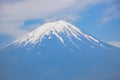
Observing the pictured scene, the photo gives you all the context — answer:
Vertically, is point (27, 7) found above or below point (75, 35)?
above

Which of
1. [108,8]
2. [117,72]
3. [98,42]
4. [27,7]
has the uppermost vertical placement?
[27,7]

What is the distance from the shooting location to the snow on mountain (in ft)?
Result: 9.67

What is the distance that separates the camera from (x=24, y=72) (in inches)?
115

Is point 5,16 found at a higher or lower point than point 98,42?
higher

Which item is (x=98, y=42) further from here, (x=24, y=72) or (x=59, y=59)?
(x=24, y=72)

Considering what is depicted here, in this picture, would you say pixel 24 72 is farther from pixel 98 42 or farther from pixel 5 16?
pixel 98 42

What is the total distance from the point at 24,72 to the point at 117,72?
0.95 meters

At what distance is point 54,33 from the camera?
298cm

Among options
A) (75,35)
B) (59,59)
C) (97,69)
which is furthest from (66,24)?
(97,69)

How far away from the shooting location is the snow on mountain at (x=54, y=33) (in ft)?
9.67

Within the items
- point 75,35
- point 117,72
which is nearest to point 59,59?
point 75,35

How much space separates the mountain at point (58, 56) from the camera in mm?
2939

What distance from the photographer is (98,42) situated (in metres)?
3.02

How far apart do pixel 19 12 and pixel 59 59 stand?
639 mm
